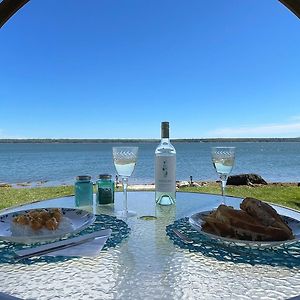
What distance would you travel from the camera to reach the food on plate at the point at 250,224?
0.83 m

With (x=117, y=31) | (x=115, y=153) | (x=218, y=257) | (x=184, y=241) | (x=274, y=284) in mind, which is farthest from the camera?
(x=117, y=31)

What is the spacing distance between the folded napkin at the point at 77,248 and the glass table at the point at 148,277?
0.11 ft

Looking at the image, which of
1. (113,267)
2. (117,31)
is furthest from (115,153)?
(117,31)

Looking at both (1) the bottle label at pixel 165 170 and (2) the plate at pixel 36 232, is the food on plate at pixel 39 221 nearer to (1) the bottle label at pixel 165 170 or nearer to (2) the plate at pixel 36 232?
(2) the plate at pixel 36 232

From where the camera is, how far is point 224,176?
130cm

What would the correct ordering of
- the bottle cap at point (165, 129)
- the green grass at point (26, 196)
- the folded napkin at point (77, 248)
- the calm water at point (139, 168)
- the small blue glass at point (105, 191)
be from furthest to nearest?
the calm water at point (139, 168)
the green grass at point (26, 196)
the small blue glass at point (105, 191)
the bottle cap at point (165, 129)
the folded napkin at point (77, 248)

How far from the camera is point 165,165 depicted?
1.32m

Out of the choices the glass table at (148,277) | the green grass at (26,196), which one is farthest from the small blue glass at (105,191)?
the green grass at (26,196)

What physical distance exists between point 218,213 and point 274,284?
28 cm

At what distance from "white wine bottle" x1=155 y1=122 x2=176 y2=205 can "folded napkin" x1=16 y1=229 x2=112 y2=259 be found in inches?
18.1

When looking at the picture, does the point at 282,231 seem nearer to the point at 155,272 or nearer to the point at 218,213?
the point at 218,213

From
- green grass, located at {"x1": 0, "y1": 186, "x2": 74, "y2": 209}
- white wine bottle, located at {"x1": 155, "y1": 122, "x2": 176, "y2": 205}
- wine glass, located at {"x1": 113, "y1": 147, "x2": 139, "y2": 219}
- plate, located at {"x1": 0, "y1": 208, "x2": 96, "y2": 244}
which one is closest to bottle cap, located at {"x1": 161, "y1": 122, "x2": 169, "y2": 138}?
white wine bottle, located at {"x1": 155, "y1": 122, "x2": 176, "y2": 205}

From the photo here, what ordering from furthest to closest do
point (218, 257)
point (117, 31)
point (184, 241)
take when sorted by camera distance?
point (117, 31)
point (184, 241)
point (218, 257)

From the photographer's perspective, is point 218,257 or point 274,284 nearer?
point 274,284
